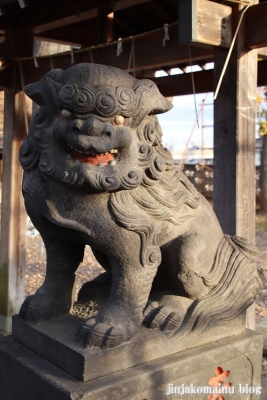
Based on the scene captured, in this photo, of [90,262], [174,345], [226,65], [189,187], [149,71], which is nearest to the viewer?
[174,345]

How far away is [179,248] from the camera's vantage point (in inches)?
72.6

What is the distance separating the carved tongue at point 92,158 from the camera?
1636 millimetres

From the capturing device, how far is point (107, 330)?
Answer: 5.37ft

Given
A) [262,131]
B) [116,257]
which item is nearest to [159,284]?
[116,257]

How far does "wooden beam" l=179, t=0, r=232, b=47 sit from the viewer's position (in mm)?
2162

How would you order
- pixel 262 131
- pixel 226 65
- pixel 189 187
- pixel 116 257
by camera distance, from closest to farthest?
pixel 116 257 → pixel 189 187 → pixel 226 65 → pixel 262 131

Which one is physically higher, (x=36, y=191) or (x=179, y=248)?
(x=36, y=191)

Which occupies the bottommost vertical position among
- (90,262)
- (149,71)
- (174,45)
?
(90,262)

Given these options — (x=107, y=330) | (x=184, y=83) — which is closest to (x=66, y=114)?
(x=107, y=330)

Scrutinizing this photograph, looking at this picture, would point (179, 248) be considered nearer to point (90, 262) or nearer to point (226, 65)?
point (226, 65)

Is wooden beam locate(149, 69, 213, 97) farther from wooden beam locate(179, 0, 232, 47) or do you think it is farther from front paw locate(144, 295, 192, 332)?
front paw locate(144, 295, 192, 332)

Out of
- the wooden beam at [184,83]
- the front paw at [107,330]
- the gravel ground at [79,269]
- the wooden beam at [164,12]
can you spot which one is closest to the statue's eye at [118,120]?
the front paw at [107,330]

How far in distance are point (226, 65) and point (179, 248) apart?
1.15 meters

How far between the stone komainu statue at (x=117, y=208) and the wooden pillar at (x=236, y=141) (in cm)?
59
